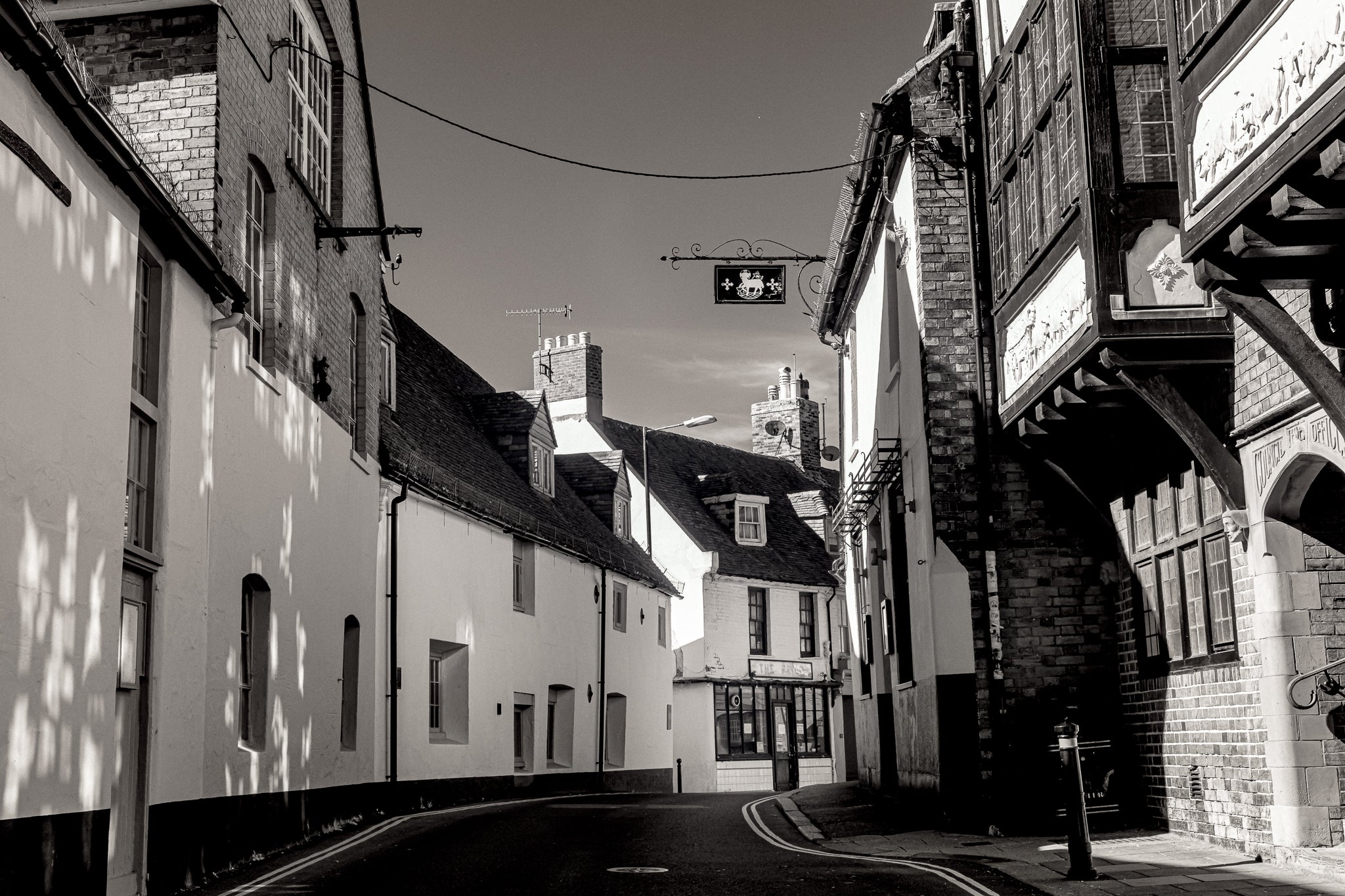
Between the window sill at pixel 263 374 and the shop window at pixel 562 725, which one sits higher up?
the window sill at pixel 263 374

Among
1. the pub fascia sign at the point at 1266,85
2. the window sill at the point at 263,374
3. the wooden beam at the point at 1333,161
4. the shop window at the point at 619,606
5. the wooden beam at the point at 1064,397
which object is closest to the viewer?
the wooden beam at the point at 1333,161

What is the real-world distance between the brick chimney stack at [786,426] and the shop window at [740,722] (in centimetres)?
1209

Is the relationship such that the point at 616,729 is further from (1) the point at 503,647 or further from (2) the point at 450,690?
(2) the point at 450,690

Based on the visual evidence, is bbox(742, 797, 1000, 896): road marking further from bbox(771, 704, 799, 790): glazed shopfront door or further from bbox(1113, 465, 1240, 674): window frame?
bbox(771, 704, 799, 790): glazed shopfront door

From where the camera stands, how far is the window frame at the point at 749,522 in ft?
139

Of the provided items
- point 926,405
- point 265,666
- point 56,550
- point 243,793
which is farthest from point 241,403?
point 926,405

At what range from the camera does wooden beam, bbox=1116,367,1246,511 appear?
34.3 feet

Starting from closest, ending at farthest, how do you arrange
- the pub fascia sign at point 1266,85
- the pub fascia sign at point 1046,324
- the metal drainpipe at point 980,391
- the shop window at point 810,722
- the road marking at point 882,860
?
the pub fascia sign at point 1266,85 → the road marking at point 882,860 → the pub fascia sign at point 1046,324 → the metal drainpipe at point 980,391 → the shop window at point 810,722

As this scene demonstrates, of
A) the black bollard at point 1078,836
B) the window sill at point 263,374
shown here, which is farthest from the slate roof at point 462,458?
the black bollard at point 1078,836

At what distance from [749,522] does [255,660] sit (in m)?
29.5

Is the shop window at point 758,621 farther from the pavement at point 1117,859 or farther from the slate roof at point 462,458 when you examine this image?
the pavement at point 1117,859

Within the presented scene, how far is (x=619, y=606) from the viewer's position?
3344 cm

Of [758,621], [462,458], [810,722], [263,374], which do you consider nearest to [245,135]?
[263,374]

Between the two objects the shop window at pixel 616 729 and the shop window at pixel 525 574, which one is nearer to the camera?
the shop window at pixel 525 574
